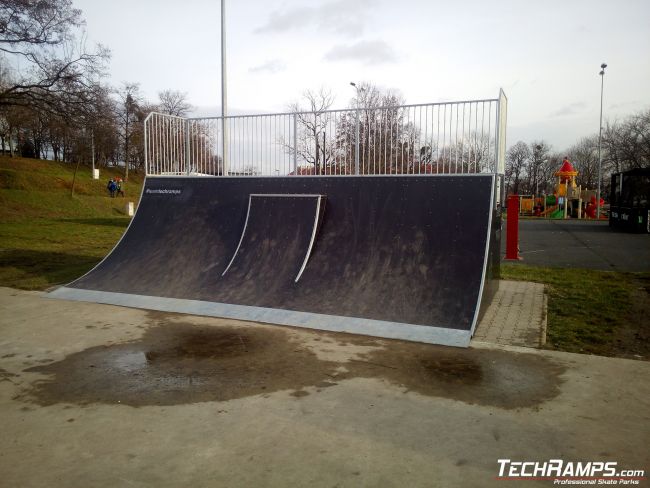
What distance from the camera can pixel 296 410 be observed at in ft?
13.1

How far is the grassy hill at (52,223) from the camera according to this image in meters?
11.4

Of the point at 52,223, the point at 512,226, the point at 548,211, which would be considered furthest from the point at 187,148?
the point at 548,211

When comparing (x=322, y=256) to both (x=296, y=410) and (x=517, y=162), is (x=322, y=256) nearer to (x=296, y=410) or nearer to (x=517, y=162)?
(x=296, y=410)

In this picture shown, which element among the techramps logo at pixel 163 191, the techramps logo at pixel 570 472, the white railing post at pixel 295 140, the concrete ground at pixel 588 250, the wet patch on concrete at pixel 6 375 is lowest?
the wet patch on concrete at pixel 6 375

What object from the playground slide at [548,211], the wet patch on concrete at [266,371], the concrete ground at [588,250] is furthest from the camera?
the playground slide at [548,211]

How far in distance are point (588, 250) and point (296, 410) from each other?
15.0 meters

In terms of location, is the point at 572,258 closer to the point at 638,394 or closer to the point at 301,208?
the point at 301,208

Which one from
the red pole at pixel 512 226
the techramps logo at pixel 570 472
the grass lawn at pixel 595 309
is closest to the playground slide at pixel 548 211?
the red pole at pixel 512 226

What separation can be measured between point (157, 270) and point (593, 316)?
23.9 feet

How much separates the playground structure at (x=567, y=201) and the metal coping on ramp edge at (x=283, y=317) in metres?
35.9

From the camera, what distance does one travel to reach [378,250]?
7.65m

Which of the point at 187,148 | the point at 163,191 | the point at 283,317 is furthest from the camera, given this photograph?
the point at 187,148

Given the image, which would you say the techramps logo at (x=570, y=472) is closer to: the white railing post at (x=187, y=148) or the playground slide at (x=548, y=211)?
the white railing post at (x=187, y=148)

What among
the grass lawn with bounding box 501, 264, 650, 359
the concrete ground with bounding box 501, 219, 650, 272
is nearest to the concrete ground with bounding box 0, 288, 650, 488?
the grass lawn with bounding box 501, 264, 650, 359
